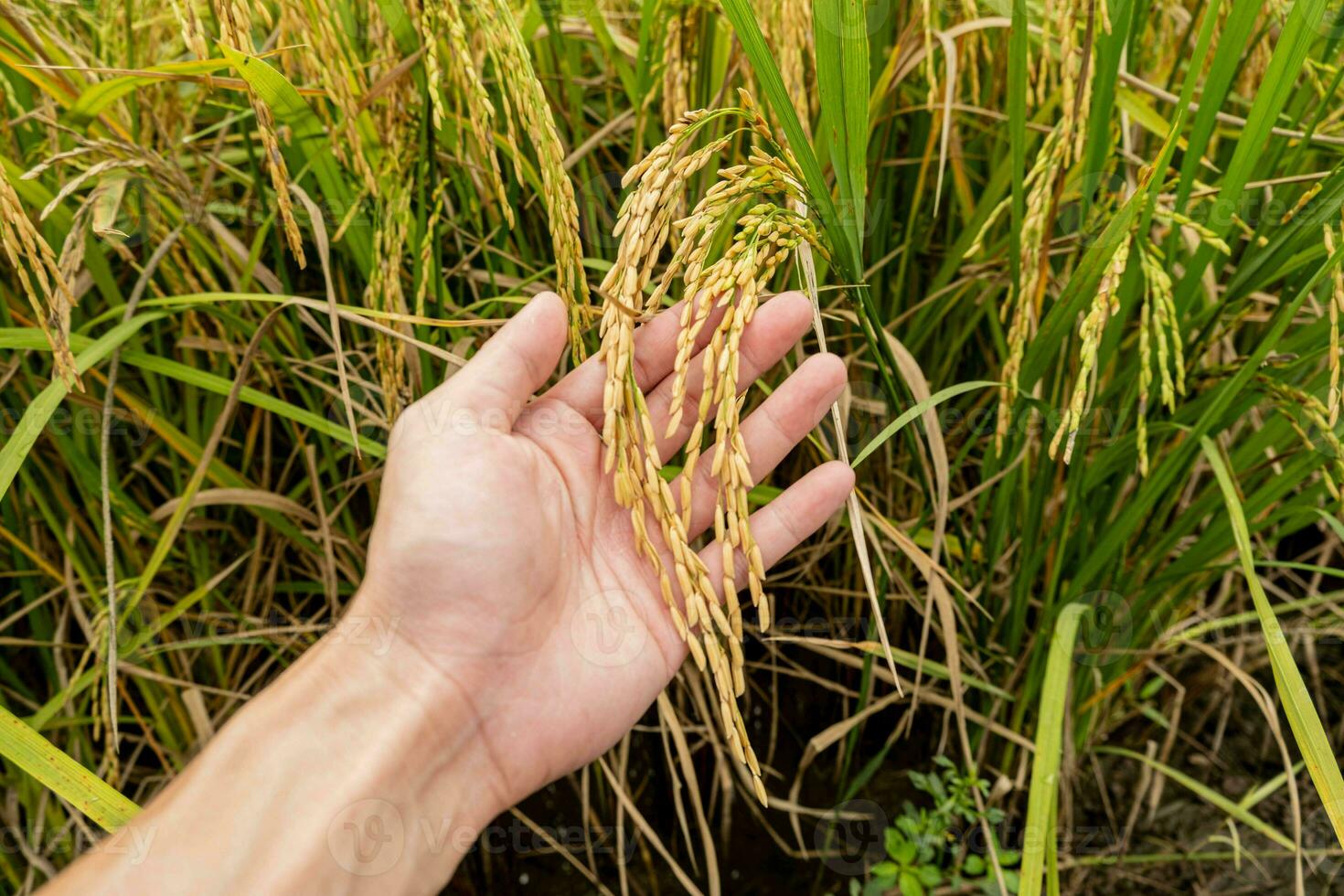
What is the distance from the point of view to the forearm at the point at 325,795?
864 mm

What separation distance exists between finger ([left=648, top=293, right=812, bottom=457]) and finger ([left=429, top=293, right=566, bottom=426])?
0.16 metres

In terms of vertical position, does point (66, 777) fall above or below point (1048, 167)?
below

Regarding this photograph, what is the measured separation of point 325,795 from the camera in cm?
94

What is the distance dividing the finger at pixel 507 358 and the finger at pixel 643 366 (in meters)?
0.07

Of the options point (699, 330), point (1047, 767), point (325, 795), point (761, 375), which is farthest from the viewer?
point (761, 375)

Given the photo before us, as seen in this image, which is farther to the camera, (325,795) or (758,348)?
(758,348)

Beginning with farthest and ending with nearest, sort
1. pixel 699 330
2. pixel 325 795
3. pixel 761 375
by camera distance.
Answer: pixel 761 375 < pixel 325 795 < pixel 699 330

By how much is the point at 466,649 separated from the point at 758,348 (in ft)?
1.68

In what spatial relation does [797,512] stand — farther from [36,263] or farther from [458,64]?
[36,263]

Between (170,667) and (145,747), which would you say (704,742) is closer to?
(170,667)

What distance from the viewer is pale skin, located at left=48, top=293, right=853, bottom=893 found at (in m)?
0.91

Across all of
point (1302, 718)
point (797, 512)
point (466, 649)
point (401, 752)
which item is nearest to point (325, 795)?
point (401, 752)

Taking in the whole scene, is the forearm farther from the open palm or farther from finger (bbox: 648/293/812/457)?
finger (bbox: 648/293/812/457)

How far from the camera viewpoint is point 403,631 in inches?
41.4
